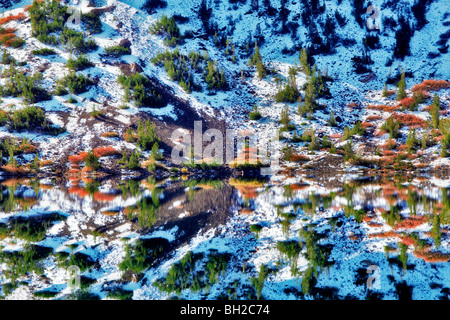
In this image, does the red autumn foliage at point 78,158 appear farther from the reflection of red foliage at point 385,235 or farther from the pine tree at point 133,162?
the reflection of red foliage at point 385,235

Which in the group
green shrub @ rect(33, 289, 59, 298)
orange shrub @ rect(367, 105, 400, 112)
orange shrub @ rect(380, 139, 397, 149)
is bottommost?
green shrub @ rect(33, 289, 59, 298)

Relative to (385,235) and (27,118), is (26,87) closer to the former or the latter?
(27,118)

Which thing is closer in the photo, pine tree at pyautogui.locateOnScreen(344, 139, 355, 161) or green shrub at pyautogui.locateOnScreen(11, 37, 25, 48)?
pine tree at pyautogui.locateOnScreen(344, 139, 355, 161)

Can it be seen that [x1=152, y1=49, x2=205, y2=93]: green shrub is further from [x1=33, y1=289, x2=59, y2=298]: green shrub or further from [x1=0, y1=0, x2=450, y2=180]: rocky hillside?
[x1=33, y1=289, x2=59, y2=298]: green shrub

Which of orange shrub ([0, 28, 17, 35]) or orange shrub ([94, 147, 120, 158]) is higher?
orange shrub ([0, 28, 17, 35])

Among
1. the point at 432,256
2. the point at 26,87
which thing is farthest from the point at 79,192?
the point at 26,87

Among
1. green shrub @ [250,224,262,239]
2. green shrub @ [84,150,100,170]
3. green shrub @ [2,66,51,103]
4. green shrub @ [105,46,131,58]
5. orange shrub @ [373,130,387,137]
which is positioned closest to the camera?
green shrub @ [250,224,262,239]

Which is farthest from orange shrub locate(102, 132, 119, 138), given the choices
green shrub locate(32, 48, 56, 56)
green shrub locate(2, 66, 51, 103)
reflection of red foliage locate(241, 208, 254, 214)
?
reflection of red foliage locate(241, 208, 254, 214)
